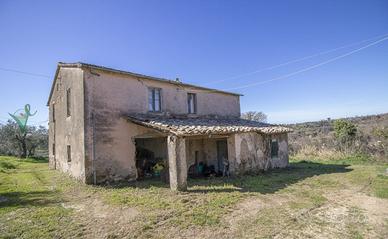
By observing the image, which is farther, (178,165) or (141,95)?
(141,95)

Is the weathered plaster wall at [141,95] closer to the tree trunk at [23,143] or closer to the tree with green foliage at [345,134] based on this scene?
the tree with green foliage at [345,134]

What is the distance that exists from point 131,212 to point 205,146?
9058 mm

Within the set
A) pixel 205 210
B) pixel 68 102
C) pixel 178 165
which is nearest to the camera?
pixel 205 210

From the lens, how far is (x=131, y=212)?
25.6 ft

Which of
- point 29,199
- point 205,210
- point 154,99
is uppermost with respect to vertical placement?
point 154,99

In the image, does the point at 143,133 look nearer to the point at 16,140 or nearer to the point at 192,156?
the point at 192,156

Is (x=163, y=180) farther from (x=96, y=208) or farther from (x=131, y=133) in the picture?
(x=96, y=208)

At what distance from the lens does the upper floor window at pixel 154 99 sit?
14727mm

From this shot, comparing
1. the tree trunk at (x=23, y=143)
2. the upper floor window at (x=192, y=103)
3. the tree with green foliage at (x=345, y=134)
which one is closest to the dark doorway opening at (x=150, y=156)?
the upper floor window at (x=192, y=103)

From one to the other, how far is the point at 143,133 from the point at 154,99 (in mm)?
2542

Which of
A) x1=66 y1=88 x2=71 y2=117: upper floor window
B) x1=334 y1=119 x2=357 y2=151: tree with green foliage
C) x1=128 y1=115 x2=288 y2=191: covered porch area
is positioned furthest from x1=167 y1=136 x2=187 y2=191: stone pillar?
x1=334 y1=119 x2=357 y2=151: tree with green foliage

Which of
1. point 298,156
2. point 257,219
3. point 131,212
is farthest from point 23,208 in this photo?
point 298,156

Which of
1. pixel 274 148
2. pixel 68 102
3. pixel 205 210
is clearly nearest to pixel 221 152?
pixel 274 148

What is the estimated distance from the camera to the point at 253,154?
15.0 m
